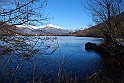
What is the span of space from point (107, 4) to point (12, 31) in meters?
14.6

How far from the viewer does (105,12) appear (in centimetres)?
1952

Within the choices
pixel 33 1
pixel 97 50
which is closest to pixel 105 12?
pixel 97 50

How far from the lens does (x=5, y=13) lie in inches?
281

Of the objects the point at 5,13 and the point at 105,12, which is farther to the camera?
the point at 105,12

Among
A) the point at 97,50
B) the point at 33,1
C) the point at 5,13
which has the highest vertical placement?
the point at 33,1

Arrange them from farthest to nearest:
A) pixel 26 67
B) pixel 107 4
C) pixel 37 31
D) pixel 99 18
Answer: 1. pixel 99 18
2. pixel 107 4
3. pixel 26 67
4. pixel 37 31

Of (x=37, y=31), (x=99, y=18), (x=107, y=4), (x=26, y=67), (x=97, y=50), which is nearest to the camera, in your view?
(x=37, y=31)

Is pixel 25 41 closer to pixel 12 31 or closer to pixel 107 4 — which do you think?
pixel 12 31

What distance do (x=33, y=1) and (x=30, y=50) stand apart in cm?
214

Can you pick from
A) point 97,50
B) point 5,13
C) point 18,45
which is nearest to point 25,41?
point 18,45

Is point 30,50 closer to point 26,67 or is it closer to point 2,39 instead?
point 2,39

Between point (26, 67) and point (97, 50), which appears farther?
point (97, 50)

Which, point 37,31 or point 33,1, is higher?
point 33,1

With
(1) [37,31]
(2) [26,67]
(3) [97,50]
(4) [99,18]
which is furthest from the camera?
(3) [97,50]
